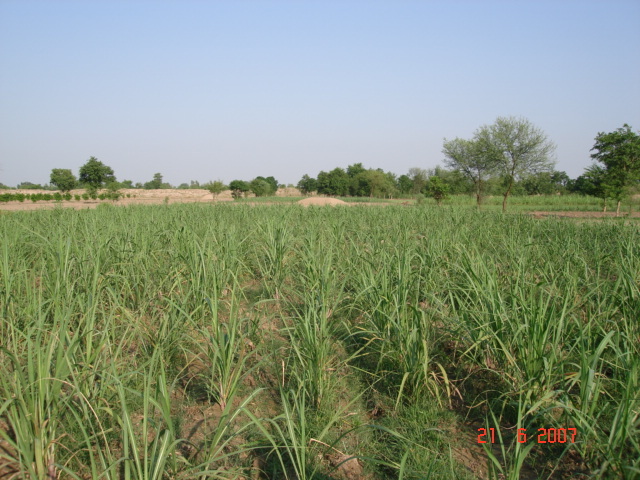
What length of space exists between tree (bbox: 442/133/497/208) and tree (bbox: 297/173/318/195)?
147ft

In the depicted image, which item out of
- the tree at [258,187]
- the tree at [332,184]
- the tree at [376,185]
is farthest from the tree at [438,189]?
the tree at [258,187]

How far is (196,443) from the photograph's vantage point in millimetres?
1907

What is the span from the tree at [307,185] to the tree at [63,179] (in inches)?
1514

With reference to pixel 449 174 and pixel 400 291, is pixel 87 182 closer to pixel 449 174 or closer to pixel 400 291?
pixel 449 174

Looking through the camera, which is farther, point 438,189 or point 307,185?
point 307,185

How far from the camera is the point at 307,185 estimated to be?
7606cm

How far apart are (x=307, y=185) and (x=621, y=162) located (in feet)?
198

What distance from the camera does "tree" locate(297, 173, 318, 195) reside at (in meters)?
73.4

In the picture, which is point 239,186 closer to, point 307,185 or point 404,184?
point 307,185

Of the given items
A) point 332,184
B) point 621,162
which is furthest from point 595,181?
point 332,184
